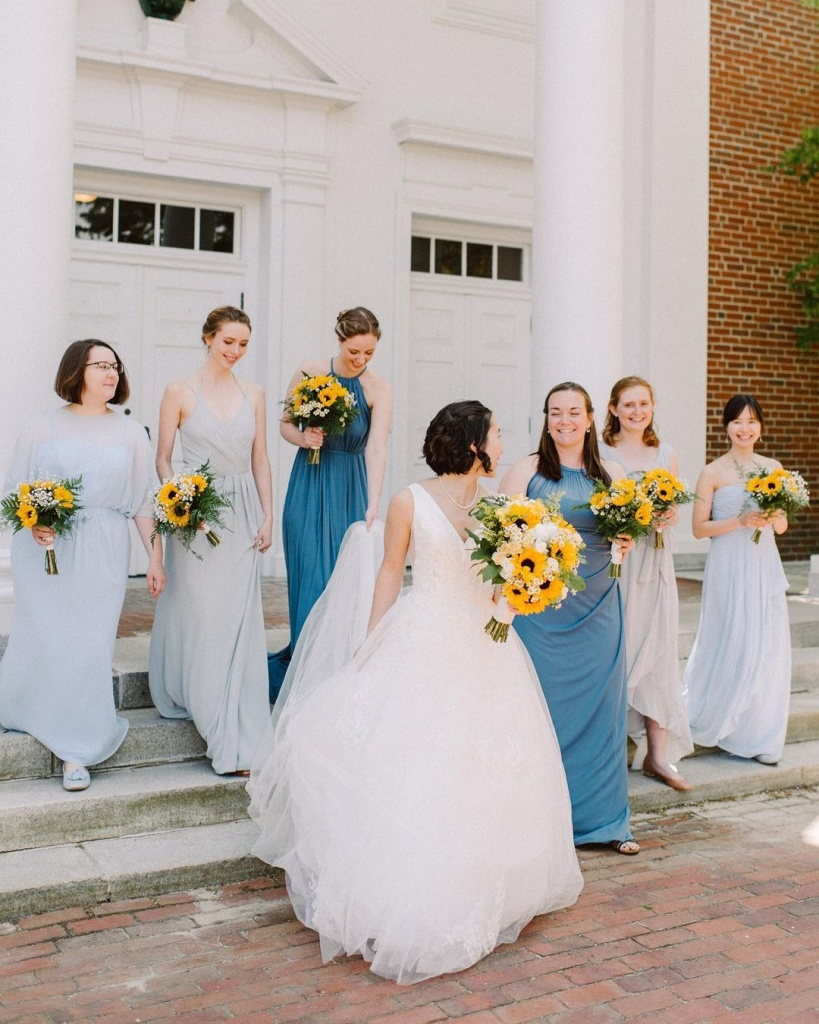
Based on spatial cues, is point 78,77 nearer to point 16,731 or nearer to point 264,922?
point 16,731

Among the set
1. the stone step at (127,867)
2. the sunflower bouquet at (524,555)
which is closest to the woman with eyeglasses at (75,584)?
the stone step at (127,867)

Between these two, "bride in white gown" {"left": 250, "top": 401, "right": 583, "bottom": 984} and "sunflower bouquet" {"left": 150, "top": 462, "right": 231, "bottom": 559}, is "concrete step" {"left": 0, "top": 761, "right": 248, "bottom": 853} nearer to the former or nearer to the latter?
"bride in white gown" {"left": 250, "top": 401, "right": 583, "bottom": 984}

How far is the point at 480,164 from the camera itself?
9.80 m

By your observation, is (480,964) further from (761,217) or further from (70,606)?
(761,217)

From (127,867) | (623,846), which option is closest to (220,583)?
(127,867)

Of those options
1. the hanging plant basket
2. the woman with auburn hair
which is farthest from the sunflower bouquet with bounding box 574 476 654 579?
the hanging plant basket

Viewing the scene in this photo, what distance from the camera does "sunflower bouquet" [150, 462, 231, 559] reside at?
475 centimetres

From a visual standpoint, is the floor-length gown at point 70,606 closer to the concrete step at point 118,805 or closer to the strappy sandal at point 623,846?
the concrete step at point 118,805

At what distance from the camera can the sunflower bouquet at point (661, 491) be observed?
4977mm

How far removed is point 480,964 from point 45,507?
7.97 ft

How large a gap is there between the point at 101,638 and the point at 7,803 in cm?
76

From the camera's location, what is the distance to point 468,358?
10023 millimetres

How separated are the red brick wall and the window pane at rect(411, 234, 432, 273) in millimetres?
2800

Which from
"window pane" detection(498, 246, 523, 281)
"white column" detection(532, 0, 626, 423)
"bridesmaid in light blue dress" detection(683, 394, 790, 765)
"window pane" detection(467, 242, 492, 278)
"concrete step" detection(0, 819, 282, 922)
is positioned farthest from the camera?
"window pane" detection(498, 246, 523, 281)
